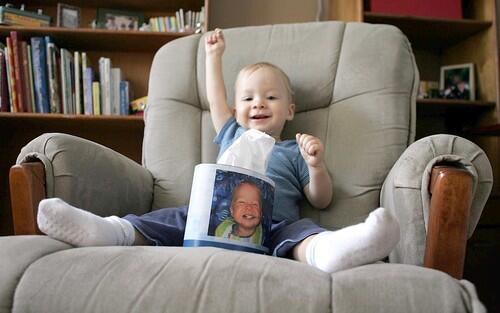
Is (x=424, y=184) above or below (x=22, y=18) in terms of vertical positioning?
below

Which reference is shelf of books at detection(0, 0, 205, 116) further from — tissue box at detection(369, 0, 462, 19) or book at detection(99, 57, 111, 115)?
tissue box at detection(369, 0, 462, 19)

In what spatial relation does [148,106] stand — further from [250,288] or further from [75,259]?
[250,288]

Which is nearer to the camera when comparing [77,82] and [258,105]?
[258,105]

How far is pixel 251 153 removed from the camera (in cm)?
112

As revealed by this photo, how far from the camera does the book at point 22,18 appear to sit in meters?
Answer: 1.90

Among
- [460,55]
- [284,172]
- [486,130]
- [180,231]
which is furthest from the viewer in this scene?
[460,55]

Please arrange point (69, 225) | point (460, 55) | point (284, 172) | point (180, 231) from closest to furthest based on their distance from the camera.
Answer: point (69, 225) < point (180, 231) < point (284, 172) < point (460, 55)

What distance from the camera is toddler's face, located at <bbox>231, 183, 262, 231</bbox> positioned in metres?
0.87

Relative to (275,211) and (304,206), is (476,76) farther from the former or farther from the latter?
→ (275,211)

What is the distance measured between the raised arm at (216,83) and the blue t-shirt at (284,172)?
0.13ft

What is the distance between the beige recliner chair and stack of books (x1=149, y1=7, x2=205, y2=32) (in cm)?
57

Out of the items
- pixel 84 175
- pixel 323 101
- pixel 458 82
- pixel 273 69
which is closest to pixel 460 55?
Answer: pixel 458 82

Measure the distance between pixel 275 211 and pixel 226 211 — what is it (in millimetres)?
292

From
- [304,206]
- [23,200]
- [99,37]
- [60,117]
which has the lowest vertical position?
[304,206]
